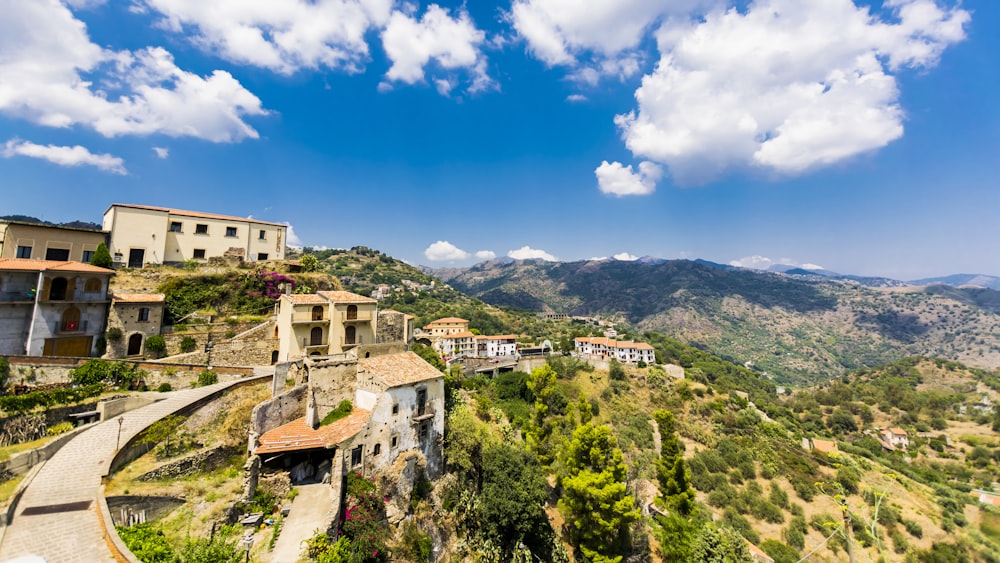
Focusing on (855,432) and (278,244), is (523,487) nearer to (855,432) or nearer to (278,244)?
(278,244)

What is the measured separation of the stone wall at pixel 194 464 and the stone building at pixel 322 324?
804 centimetres

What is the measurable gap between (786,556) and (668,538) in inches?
519

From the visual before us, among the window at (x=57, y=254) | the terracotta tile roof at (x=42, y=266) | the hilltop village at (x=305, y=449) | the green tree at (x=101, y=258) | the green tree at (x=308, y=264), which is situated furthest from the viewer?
the green tree at (x=308, y=264)

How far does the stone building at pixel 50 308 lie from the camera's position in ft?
66.4

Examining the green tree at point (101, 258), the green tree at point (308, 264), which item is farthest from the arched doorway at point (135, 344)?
the green tree at point (308, 264)

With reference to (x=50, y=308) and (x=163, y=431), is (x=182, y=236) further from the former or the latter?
(x=163, y=431)

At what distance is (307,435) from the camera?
62.0ft

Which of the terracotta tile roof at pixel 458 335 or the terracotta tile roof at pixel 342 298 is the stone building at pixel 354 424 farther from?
the terracotta tile roof at pixel 458 335

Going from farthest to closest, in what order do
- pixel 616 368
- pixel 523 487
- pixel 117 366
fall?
pixel 616 368 < pixel 523 487 < pixel 117 366

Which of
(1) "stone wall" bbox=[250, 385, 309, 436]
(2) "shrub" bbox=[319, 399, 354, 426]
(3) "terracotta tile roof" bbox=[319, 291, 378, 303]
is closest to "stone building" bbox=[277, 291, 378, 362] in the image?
(3) "terracotta tile roof" bbox=[319, 291, 378, 303]

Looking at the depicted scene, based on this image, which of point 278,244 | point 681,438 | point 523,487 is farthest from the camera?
point 681,438

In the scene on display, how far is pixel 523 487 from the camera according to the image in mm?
25000

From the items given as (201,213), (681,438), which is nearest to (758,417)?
(681,438)

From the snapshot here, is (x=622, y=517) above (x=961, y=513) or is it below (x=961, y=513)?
above
